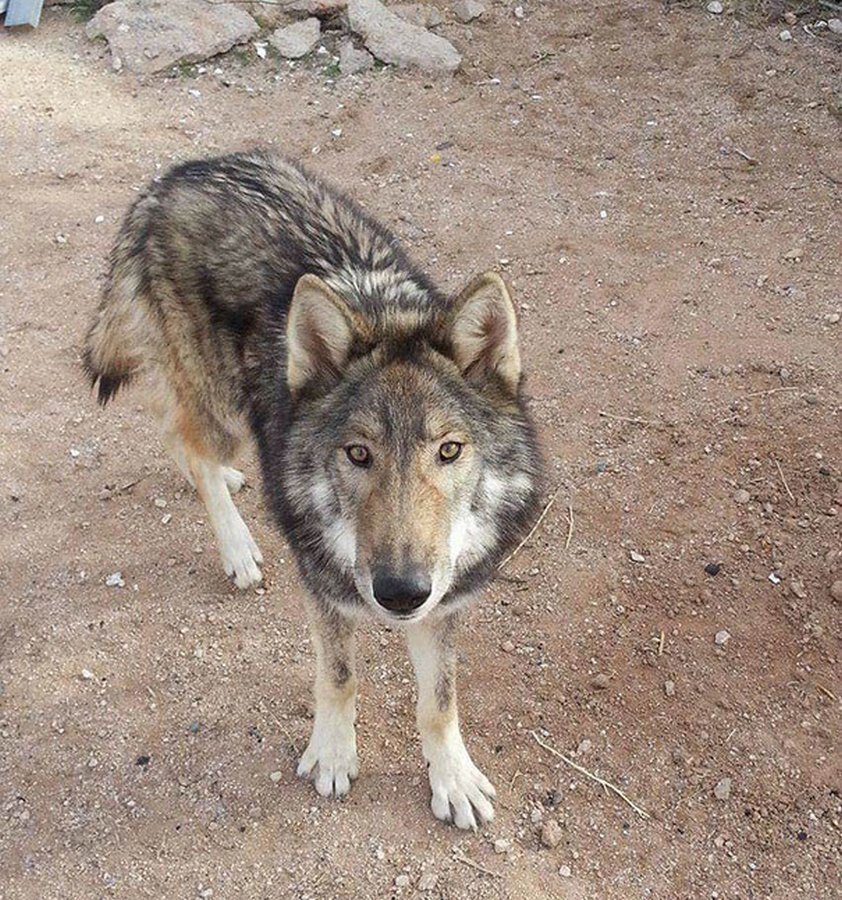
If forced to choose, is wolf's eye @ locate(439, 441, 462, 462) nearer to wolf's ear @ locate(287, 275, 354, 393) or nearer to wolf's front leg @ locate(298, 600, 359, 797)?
wolf's ear @ locate(287, 275, 354, 393)

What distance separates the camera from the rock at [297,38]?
28.9 feet

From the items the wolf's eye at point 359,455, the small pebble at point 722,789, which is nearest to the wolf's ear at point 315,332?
the wolf's eye at point 359,455

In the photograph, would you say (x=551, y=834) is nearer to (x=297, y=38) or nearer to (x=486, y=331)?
(x=486, y=331)

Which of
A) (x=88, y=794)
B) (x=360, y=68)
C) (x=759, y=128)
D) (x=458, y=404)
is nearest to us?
(x=458, y=404)

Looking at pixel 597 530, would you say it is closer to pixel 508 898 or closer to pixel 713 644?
pixel 713 644

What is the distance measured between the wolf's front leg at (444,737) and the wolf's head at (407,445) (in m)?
0.42

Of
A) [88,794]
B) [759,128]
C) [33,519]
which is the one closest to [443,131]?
[759,128]

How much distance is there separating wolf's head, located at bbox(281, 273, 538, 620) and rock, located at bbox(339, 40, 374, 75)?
5.98m

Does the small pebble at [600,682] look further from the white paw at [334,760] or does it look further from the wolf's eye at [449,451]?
the wolf's eye at [449,451]

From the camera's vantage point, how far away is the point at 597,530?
189 inches

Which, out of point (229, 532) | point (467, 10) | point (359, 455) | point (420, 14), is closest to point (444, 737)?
point (359, 455)

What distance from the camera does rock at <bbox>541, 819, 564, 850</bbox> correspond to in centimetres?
366

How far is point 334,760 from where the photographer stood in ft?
12.5

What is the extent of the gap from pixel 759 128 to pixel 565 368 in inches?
132
